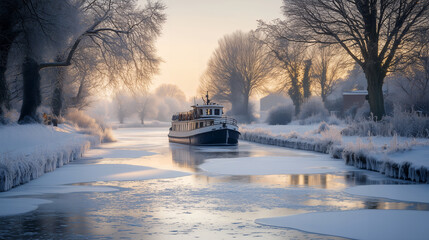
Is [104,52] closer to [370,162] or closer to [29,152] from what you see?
[29,152]

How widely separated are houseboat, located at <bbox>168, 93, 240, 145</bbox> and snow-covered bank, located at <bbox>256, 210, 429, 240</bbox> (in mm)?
27159

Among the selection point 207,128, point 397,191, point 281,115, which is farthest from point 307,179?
point 281,115

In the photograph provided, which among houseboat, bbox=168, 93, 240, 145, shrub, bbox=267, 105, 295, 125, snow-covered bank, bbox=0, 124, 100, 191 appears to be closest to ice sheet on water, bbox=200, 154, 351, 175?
→ snow-covered bank, bbox=0, 124, 100, 191

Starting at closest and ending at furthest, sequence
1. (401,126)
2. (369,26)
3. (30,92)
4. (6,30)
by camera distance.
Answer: (6,30) < (401,126) < (30,92) < (369,26)

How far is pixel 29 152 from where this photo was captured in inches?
677

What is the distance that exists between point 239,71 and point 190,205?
5500 centimetres

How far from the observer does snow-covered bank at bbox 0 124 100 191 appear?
13.4 meters

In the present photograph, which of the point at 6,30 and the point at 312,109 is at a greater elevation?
the point at 6,30

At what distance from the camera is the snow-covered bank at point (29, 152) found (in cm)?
1335

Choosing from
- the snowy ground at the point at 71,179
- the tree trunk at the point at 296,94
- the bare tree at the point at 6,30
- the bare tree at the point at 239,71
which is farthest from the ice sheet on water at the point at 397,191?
the bare tree at the point at 239,71

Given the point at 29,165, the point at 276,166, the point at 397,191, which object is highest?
the point at 29,165

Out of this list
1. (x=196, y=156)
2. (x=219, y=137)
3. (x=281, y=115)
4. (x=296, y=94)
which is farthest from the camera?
(x=296, y=94)

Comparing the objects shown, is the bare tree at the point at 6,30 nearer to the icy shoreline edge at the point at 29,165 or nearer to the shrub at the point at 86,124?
the icy shoreline edge at the point at 29,165

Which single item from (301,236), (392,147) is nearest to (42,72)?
(392,147)
